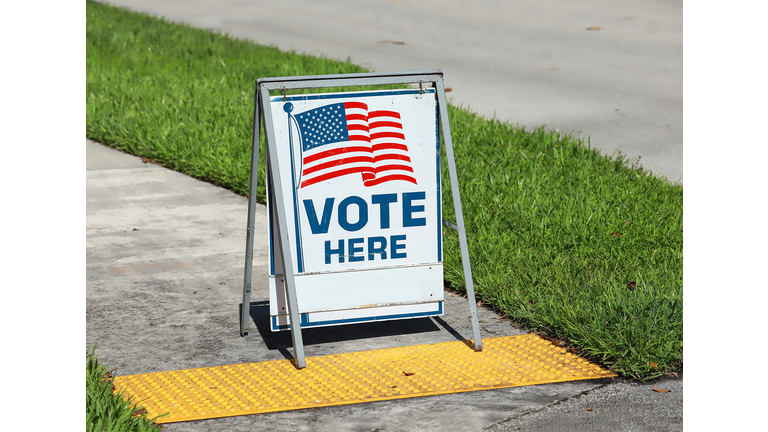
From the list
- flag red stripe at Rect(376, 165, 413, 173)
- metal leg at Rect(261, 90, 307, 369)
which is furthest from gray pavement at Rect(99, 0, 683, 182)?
metal leg at Rect(261, 90, 307, 369)

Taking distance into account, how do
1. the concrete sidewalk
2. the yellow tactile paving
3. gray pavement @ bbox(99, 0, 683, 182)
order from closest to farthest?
1. the concrete sidewalk
2. the yellow tactile paving
3. gray pavement @ bbox(99, 0, 683, 182)

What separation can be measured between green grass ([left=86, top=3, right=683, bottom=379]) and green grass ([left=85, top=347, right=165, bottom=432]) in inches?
85.9

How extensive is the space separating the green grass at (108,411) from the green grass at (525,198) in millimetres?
2183

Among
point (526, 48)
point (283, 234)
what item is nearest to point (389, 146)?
point (283, 234)

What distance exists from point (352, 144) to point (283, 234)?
587 millimetres

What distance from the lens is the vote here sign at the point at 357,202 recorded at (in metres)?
4.46

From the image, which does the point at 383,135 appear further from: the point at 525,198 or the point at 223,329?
the point at 525,198

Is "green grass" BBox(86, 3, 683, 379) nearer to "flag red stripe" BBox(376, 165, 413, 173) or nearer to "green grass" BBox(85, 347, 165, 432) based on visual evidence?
"flag red stripe" BBox(376, 165, 413, 173)

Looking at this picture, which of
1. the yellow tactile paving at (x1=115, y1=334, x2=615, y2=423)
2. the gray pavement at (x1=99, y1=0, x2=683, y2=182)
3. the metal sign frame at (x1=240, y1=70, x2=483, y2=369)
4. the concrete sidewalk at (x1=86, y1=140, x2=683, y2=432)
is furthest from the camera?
the gray pavement at (x1=99, y1=0, x2=683, y2=182)

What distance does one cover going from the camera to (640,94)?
11.3 m

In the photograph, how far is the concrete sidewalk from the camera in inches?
150

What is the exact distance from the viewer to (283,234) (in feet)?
14.3

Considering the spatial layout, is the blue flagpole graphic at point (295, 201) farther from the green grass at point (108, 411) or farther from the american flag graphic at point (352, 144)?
the green grass at point (108, 411)

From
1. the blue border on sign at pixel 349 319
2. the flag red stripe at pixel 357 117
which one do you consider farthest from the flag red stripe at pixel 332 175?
the blue border on sign at pixel 349 319
